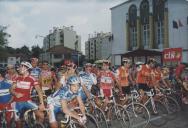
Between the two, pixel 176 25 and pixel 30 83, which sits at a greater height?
pixel 176 25

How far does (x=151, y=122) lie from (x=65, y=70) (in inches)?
118

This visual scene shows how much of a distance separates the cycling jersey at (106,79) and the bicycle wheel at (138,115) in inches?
52.6

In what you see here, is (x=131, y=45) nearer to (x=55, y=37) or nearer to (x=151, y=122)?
(x=151, y=122)

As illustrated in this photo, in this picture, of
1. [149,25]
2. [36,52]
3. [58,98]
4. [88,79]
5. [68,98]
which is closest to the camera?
[68,98]

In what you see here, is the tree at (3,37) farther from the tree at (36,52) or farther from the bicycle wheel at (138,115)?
the bicycle wheel at (138,115)

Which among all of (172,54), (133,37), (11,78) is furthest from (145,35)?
(11,78)

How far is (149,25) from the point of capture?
1906 inches

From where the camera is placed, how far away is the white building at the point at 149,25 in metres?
43.7

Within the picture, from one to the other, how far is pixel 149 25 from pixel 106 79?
37.3m

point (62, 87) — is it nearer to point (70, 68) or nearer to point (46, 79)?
point (70, 68)

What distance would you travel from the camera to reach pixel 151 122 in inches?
451

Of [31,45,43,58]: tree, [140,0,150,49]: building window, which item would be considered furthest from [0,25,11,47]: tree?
[140,0,150,49]: building window

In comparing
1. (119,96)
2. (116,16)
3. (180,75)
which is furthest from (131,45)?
(119,96)

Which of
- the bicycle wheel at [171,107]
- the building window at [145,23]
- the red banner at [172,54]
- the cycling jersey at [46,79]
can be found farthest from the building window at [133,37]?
the bicycle wheel at [171,107]
